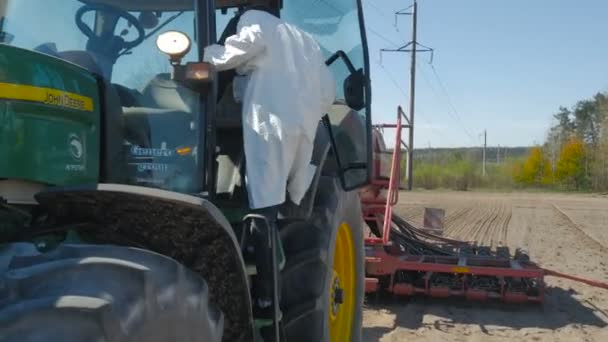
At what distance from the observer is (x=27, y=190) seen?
2303mm

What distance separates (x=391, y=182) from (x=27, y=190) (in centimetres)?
621

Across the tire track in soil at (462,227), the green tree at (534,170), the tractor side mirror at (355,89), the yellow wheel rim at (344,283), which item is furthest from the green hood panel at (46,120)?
the green tree at (534,170)

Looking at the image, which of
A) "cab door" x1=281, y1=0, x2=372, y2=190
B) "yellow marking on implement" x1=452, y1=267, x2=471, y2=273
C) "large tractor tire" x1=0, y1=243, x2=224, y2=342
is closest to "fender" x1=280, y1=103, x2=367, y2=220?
"cab door" x1=281, y1=0, x2=372, y2=190

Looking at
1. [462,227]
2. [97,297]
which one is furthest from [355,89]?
[462,227]

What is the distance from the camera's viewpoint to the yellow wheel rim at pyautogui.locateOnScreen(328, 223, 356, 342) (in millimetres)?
4039

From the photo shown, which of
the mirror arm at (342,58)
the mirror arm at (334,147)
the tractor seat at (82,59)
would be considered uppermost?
the mirror arm at (342,58)

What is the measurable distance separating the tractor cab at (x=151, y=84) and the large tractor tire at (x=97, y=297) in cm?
77

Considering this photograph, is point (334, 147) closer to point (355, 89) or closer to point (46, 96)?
point (355, 89)

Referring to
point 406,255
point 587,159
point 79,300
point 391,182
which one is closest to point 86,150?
point 79,300

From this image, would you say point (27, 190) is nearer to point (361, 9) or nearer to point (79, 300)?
point (79, 300)

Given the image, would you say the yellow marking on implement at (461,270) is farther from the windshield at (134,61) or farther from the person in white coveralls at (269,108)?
the windshield at (134,61)

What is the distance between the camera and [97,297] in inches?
64.3

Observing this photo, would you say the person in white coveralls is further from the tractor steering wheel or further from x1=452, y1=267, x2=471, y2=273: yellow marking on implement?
x1=452, y1=267, x2=471, y2=273: yellow marking on implement

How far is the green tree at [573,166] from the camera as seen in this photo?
55594 mm
